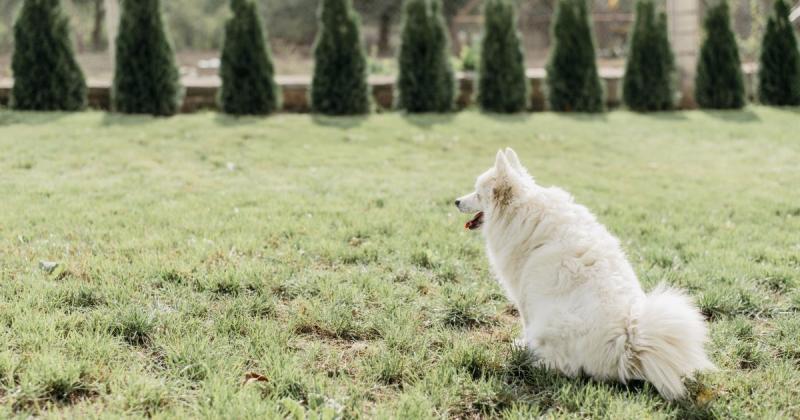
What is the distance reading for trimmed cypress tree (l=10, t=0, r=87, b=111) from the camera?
1020 centimetres

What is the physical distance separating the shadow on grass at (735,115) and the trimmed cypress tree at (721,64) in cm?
33

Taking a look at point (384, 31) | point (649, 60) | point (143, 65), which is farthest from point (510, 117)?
point (384, 31)

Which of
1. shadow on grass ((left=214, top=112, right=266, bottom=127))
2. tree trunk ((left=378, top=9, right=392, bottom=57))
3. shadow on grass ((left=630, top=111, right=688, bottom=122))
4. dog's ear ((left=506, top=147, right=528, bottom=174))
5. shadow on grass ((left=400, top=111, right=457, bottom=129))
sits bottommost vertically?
shadow on grass ((left=214, top=112, right=266, bottom=127))

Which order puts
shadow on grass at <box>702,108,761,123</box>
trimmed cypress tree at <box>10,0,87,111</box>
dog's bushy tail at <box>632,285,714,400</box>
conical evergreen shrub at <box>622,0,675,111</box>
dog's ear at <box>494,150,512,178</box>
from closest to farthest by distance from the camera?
dog's bushy tail at <box>632,285,714,400</box> → dog's ear at <box>494,150,512,178</box> → trimmed cypress tree at <box>10,0,87,111</box> → shadow on grass at <box>702,108,761,123</box> → conical evergreen shrub at <box>622,0,675,111</box>

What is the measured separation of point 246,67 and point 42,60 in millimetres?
3166

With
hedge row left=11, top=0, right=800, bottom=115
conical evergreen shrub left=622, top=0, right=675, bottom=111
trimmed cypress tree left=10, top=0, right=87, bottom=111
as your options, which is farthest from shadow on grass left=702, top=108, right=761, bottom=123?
trimmed cypress tree left=10, top=0, right=87, bottom=111

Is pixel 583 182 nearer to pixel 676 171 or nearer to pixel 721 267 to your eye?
pixel 676 171

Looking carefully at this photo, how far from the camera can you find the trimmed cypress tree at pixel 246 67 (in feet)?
34.9

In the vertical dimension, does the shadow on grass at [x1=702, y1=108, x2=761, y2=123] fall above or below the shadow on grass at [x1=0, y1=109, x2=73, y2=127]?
above

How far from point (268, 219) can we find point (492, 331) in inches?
95.1

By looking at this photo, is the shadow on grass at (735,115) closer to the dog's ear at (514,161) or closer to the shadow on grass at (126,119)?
the dog's ear at (514,161)

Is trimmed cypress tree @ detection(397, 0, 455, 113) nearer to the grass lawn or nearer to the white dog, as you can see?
the grass lawn

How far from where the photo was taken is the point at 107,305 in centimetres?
341

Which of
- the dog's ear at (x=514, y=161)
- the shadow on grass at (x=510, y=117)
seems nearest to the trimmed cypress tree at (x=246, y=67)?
the shadow on grass at (x=510, y=117)
